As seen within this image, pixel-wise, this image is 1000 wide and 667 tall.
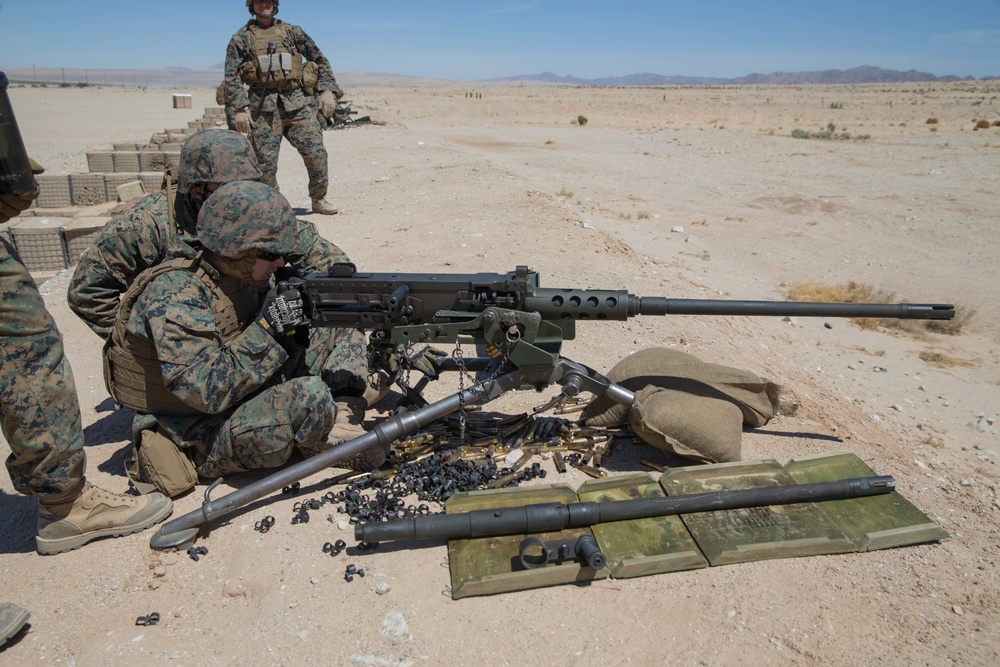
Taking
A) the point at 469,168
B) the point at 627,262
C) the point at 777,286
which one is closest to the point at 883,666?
the point at 627,262

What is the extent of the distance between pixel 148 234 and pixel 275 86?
205 inches

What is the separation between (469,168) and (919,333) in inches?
334

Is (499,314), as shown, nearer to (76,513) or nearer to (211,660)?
(211,660)

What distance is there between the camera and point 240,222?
368cm

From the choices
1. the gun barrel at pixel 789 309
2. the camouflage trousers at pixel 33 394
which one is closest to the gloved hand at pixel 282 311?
the camouflage trousers at pixel 33 394

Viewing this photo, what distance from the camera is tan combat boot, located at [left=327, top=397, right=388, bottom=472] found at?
412 cm

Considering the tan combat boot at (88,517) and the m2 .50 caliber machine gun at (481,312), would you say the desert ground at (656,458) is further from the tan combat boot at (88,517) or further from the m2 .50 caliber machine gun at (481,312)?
the m2 .50 caliber machine gun at (481,312)

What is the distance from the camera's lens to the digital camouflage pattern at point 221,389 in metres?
3.59

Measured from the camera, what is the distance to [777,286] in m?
9.07

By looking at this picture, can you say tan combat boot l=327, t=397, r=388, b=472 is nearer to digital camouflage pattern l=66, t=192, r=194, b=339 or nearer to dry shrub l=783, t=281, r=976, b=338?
digital camouflage pattern l=66, t=192, r=194, b=339

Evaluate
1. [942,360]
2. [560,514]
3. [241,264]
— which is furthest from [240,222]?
[942,360]

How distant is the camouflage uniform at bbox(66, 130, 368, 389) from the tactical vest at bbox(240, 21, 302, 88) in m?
4.65

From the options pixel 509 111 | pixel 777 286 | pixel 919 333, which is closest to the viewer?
pixel 919 333

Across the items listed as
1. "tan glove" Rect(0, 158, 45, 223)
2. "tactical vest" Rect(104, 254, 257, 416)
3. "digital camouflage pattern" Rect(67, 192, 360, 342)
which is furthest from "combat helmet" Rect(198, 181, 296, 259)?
"tan glove" Rect(0, 158, 45, 223)
